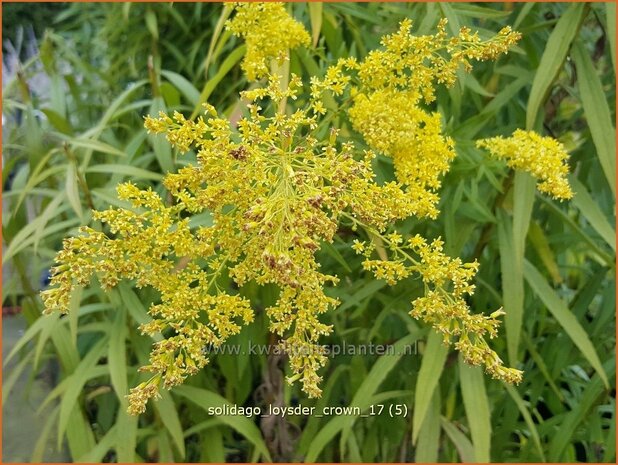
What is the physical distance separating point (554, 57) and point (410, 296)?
0.28 meters

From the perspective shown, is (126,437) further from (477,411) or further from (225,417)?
(477,411)

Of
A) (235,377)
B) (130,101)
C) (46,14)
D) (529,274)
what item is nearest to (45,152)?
(130,101)

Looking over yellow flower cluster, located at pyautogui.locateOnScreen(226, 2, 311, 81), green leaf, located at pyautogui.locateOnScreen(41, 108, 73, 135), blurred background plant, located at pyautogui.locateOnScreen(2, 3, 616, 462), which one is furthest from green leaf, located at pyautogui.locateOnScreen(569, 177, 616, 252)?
green leaf, located at pyautogui.locateOnScreen(41, 108, 73, 135)

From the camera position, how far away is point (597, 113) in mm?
652

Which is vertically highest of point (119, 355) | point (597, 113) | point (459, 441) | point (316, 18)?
point (316, 18)

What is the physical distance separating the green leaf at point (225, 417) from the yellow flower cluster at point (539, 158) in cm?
42

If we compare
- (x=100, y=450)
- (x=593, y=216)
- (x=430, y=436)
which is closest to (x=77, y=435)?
(x=100, y=450)

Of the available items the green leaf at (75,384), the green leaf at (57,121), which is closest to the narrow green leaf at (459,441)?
the green leaf at (75,384)

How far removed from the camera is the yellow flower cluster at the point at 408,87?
1.55ft

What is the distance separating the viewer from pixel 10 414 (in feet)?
3.50

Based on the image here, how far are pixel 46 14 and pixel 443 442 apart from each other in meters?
1.84

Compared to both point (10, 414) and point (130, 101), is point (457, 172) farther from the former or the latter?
point (10, 414)

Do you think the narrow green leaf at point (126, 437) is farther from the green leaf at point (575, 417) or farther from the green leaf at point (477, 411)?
the green leaf at point (575, 417)

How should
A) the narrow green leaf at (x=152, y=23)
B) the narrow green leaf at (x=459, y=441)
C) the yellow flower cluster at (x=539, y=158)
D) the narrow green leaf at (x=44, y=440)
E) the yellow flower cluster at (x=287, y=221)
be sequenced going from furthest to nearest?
the narrow green leaf at (x=152, y=23) → the narrow green leaf at (x=44, y=440) → the narrow green leaf at (x=459, y=441) → the yellow flower cluster at (x=539, y=158) → the yellow flower cluster at (x=287, y=221)
